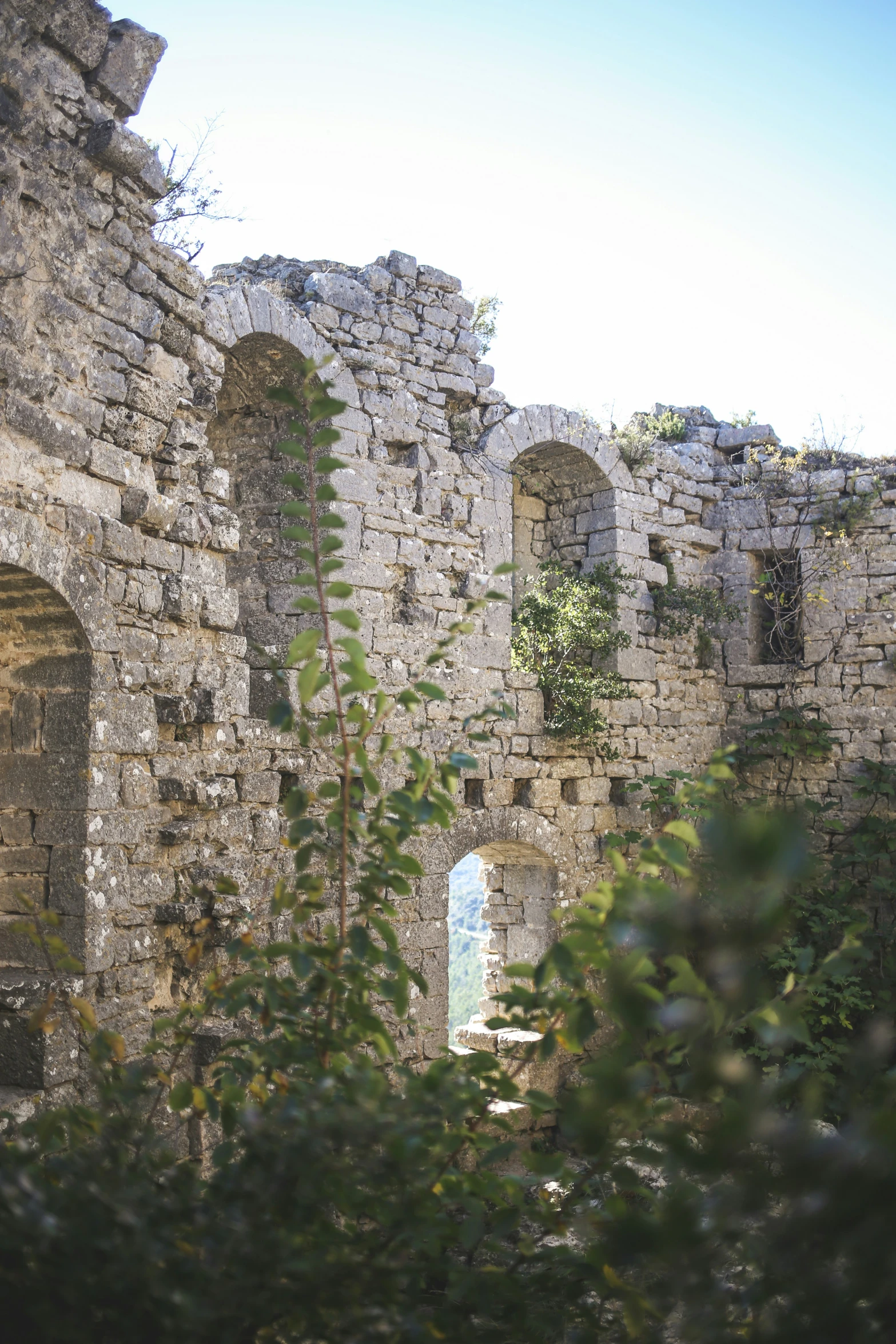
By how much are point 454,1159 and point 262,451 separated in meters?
4.80

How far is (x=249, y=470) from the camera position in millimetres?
5852

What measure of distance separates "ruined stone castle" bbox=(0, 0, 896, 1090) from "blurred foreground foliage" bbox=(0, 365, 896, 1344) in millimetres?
764

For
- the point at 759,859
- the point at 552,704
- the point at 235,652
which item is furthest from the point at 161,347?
the point at 759,859

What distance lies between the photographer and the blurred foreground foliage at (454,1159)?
3.28 ft

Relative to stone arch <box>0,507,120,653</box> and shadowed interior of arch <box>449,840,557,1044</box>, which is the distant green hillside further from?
stone arch <box>0,507,120,653</box>

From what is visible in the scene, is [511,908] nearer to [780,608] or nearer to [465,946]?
[780,608]

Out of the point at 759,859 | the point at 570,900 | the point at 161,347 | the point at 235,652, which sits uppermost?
the point at 161,347

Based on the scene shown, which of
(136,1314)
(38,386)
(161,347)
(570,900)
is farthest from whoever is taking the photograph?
(570,900)

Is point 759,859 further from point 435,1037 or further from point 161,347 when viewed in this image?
point 435,1037

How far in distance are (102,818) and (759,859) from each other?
128 inches

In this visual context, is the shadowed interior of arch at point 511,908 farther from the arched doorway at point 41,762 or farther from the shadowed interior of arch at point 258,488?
the arched doorway at point 41,762

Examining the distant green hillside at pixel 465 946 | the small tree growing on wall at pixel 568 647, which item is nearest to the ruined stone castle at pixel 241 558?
the small tree growing on wall at pixel 568 647

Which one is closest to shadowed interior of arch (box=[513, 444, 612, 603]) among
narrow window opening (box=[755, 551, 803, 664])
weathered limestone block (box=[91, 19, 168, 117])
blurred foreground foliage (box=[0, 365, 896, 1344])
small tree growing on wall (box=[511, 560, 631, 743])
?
small tree growing on wall (box=[511, 560, 631, 743])

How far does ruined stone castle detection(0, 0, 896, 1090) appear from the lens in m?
3.67
